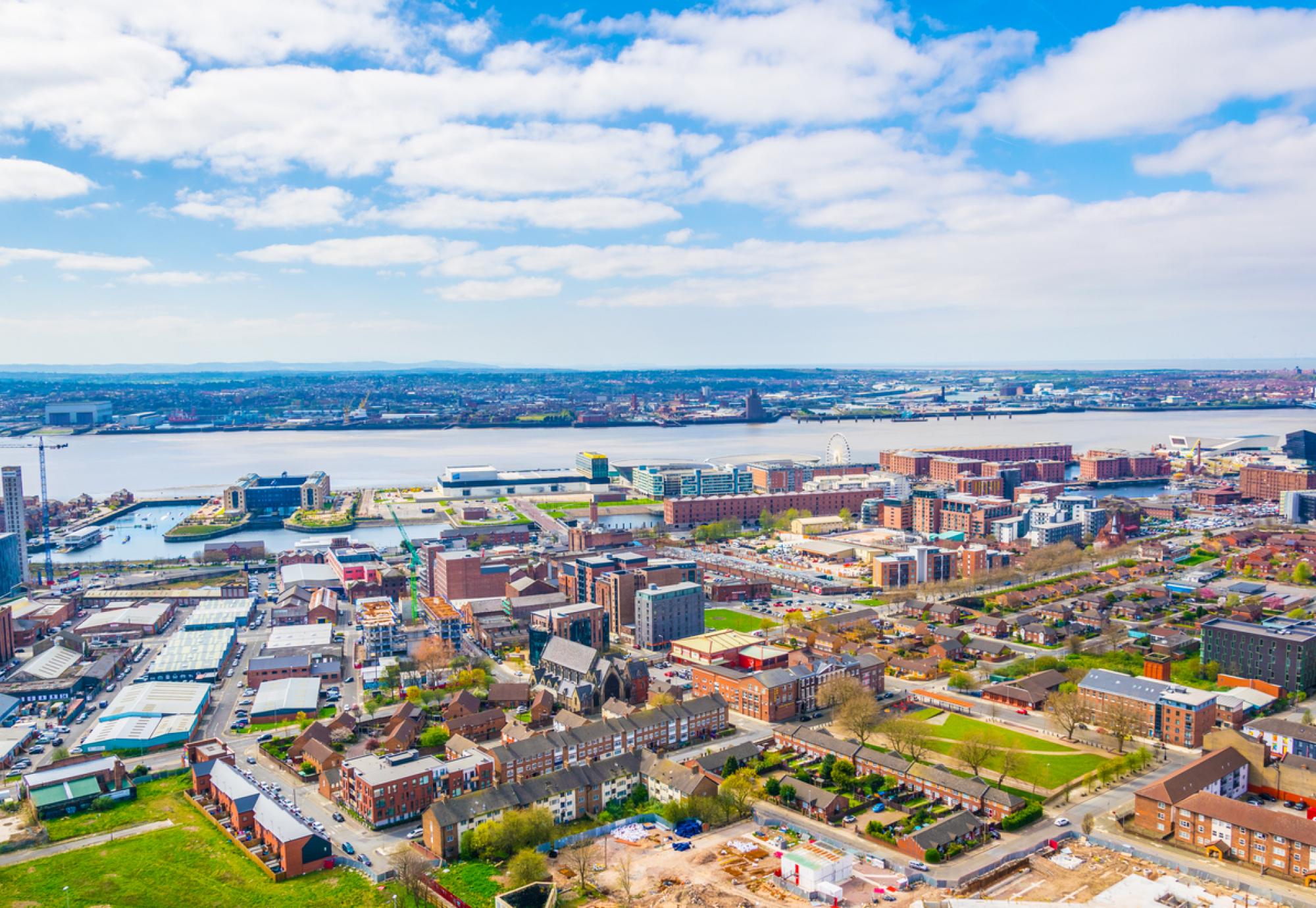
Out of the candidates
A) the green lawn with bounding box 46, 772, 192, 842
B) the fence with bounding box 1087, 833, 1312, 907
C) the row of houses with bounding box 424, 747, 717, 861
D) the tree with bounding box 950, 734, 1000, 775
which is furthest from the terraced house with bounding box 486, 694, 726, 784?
the fence with bounding box 1087, 833, 1312, 907

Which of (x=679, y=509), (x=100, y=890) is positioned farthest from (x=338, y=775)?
A: (x=679, y=509)

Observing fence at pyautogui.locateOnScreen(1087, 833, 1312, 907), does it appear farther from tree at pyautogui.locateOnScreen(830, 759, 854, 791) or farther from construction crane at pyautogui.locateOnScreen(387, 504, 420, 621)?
construction crane at pyautogui.locateOnScreen(387, 504, 420, 621)

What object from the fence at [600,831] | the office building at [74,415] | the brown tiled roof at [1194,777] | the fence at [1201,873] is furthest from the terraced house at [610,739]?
the office building at [74,415]

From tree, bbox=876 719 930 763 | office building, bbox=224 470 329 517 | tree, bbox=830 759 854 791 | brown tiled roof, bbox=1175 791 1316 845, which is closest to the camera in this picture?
brown tiled roof, bbox=1175 791 1316 845

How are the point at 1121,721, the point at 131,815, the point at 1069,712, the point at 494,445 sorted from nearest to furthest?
1. the point at 131,815
2. the point at 1121,721
3. the point at 1069,712
4. the point at 494,445

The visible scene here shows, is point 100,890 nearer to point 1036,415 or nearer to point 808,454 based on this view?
point 808,454

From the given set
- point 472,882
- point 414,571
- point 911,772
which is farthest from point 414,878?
point 414,571

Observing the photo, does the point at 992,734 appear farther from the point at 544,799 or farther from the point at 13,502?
the point at 13,502

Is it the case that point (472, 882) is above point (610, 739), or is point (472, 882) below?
below
